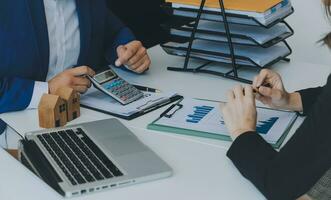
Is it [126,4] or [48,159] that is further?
[126,4]

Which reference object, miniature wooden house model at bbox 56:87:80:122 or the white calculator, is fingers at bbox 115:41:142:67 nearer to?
the white calculator

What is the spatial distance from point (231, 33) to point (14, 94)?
28.6 inches

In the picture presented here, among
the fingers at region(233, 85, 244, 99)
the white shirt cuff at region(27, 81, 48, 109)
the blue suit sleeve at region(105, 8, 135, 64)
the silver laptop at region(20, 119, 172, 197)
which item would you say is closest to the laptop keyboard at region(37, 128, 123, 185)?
the silver laptop at region(20, 119, 172, 197)

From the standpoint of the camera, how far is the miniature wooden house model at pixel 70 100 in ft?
4.41

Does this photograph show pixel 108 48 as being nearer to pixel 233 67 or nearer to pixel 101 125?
pixel 233 67

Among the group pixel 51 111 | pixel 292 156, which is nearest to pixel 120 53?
pixel 51 111

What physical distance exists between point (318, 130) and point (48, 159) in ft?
1.81

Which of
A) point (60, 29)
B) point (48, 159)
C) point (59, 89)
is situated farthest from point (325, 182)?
point (60, 29)

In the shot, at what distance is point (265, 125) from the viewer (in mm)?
1307

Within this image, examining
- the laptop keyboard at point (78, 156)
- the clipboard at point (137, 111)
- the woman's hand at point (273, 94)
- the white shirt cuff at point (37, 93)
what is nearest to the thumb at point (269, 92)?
the woman's hand at point (273, 94)

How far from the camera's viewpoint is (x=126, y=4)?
218 cm

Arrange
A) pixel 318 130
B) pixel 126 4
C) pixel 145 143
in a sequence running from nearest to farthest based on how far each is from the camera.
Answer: pixel 318 130, pixel 145 143, pixel 126 4

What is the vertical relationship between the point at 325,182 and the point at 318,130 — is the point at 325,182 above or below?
below

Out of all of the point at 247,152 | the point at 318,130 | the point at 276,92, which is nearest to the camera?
the point at 318,130
